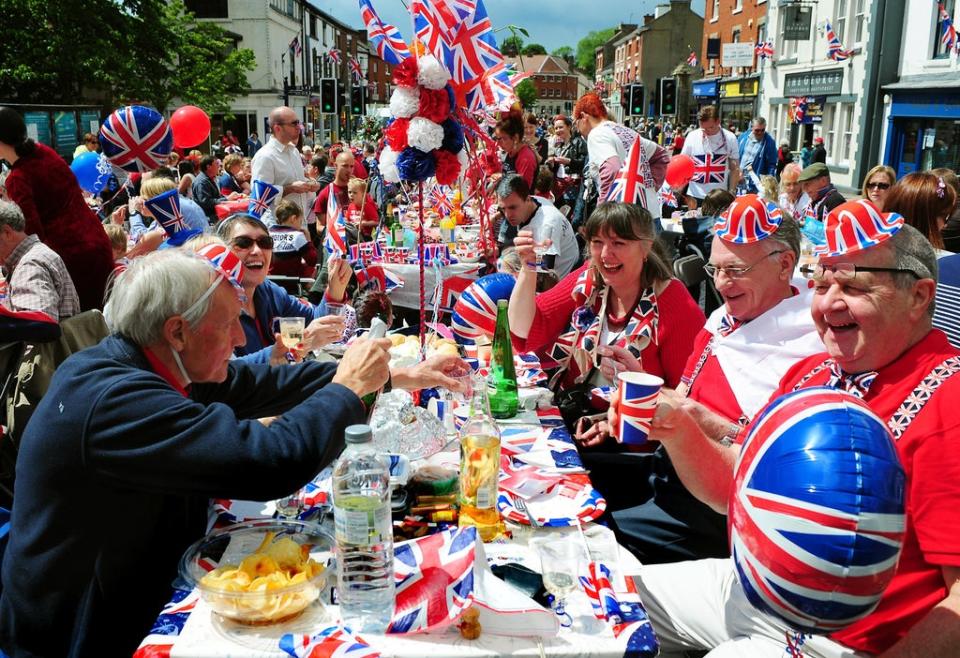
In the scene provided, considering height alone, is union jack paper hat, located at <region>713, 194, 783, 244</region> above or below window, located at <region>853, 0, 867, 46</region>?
below

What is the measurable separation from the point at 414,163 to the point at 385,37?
0.49 m

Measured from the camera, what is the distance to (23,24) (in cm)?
2331

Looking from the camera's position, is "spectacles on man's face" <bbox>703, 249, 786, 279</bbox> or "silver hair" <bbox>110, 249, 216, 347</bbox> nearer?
"silver hair" <bbox>110, 249, 216, 347</bbox>

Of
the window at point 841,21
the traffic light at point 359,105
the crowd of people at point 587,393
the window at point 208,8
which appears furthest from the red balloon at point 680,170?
the window at point 208,8

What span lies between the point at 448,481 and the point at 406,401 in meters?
0.39

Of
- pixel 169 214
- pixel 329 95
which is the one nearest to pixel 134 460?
pixel 169 214

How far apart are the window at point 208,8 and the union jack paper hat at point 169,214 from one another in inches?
1679

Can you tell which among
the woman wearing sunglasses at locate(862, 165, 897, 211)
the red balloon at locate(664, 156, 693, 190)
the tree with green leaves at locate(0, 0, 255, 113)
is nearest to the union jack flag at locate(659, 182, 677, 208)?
the red balloon at locate(664, 156, 693, 190)

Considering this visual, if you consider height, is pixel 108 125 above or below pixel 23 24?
below

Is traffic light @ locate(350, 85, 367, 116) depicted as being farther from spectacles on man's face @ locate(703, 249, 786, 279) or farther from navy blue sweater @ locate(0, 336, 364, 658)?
navy blue sweater @ locate(0, 336, 364, 658)

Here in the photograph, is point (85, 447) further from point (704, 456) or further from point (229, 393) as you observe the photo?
point (704, 456)

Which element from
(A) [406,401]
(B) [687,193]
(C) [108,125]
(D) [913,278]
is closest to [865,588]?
(D) [913,278]

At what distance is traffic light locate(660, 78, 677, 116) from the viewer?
15164mm

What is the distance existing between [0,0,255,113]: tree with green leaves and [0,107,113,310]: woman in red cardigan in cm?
2227
